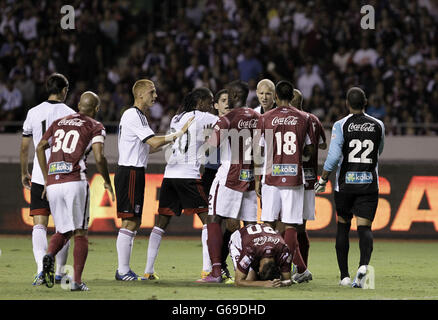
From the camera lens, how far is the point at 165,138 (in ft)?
33.1

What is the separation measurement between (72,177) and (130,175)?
4.10ft

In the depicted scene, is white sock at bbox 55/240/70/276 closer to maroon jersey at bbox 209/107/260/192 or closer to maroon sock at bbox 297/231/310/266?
maroon jersey at bbox 209/107/260/192

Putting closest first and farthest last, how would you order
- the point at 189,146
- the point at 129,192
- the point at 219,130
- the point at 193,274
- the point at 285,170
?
1. the point at 285,170
2. the point at 219,130
3. the point at 129,192
4. the point at 189,146
5. the point at 193,274

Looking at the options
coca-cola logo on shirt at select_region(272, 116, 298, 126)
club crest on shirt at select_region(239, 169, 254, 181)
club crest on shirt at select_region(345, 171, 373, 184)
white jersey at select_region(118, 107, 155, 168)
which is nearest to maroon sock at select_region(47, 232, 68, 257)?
white jersey at select_region(118, 107, 155, 168)

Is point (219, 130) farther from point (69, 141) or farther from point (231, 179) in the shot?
point (69, 141)

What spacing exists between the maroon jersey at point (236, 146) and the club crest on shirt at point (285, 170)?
0.43 meters

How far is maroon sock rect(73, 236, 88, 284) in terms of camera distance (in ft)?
30.4

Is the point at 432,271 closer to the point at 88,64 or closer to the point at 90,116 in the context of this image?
the point at 90,116

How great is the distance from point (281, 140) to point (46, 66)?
12523 mm

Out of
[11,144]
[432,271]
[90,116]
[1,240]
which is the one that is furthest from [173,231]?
[90,116]

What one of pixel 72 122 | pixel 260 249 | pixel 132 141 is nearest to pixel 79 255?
pixel 72 122

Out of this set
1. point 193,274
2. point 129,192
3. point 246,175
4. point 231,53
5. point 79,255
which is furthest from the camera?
point 231,53

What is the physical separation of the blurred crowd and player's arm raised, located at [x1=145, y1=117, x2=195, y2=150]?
28.6 feet

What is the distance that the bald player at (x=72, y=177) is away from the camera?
9320 millimetres
